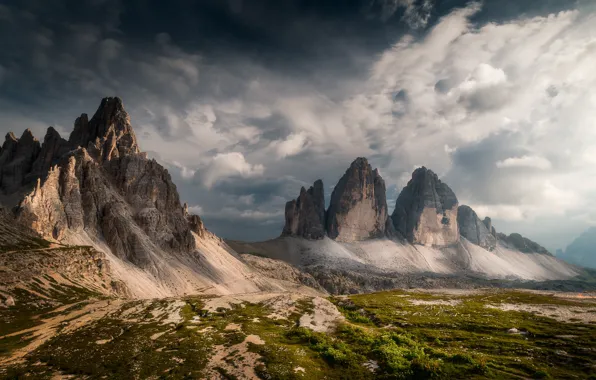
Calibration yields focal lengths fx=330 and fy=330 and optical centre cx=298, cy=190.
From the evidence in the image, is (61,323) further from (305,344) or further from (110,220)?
(110,220)

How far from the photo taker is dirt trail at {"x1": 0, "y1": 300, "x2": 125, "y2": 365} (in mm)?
41112

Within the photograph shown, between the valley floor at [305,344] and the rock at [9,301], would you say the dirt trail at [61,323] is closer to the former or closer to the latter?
the valley floor at [305,344]

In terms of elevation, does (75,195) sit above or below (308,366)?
above

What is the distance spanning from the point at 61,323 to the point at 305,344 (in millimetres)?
48227

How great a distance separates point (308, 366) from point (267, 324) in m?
23.4

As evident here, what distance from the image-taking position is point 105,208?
165875mm

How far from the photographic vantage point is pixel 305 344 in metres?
36.2

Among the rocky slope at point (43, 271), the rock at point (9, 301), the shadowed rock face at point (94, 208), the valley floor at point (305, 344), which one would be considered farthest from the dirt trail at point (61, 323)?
the shadowed rock face at point (94, 208)

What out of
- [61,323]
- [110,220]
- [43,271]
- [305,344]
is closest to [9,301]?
[43,271]

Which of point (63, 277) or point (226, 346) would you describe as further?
point (63, 277)

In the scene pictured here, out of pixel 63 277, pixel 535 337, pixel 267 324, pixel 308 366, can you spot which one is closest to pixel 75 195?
pixel 63 277

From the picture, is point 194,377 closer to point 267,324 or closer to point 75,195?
point 267,324

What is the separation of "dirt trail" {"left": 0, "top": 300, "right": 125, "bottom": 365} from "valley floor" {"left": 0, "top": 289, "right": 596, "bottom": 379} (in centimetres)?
30

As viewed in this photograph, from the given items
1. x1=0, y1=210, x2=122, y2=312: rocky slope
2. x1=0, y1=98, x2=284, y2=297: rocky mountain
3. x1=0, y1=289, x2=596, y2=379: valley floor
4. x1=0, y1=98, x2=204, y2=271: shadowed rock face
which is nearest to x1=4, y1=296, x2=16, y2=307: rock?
x1=0, y1=210, x2=122, y2=312: rocky slope
